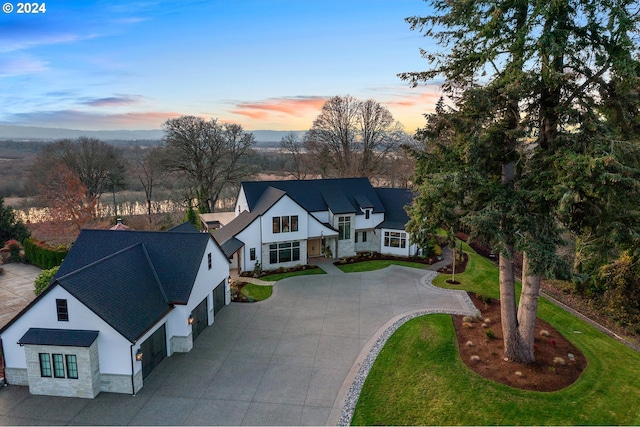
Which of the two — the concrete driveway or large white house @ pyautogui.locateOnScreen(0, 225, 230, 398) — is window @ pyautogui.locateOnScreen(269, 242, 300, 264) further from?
large white house @ pyautogui.locateOnScreen(0, 225, 230, 398)

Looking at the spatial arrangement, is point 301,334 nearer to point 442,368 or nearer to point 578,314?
point 442,368

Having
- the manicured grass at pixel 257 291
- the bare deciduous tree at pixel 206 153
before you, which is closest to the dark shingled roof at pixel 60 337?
the manicured grass at pixel 257 291

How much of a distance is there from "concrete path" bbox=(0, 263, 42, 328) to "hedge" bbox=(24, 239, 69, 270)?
0.66 m

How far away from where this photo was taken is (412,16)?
14.1 meters

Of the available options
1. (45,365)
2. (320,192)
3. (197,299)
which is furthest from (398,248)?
(45,365)

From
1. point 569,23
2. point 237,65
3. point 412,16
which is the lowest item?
point 569,23

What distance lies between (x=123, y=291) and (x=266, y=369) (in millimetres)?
6142

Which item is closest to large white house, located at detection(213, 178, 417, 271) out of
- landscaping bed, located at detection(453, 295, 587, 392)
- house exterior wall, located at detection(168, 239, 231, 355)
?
house exterior wall, located at detection(168, 239, 231, 355)

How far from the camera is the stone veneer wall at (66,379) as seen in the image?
1248cm

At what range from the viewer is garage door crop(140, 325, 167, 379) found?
13805 millimetres

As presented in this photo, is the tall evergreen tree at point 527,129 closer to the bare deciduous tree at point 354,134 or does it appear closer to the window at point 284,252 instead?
the window at point 284,252

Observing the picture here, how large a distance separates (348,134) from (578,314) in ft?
109

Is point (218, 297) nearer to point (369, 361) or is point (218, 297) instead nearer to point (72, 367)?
point (72, 367)

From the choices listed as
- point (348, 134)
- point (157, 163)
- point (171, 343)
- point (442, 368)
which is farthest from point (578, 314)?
point (157, 163)
